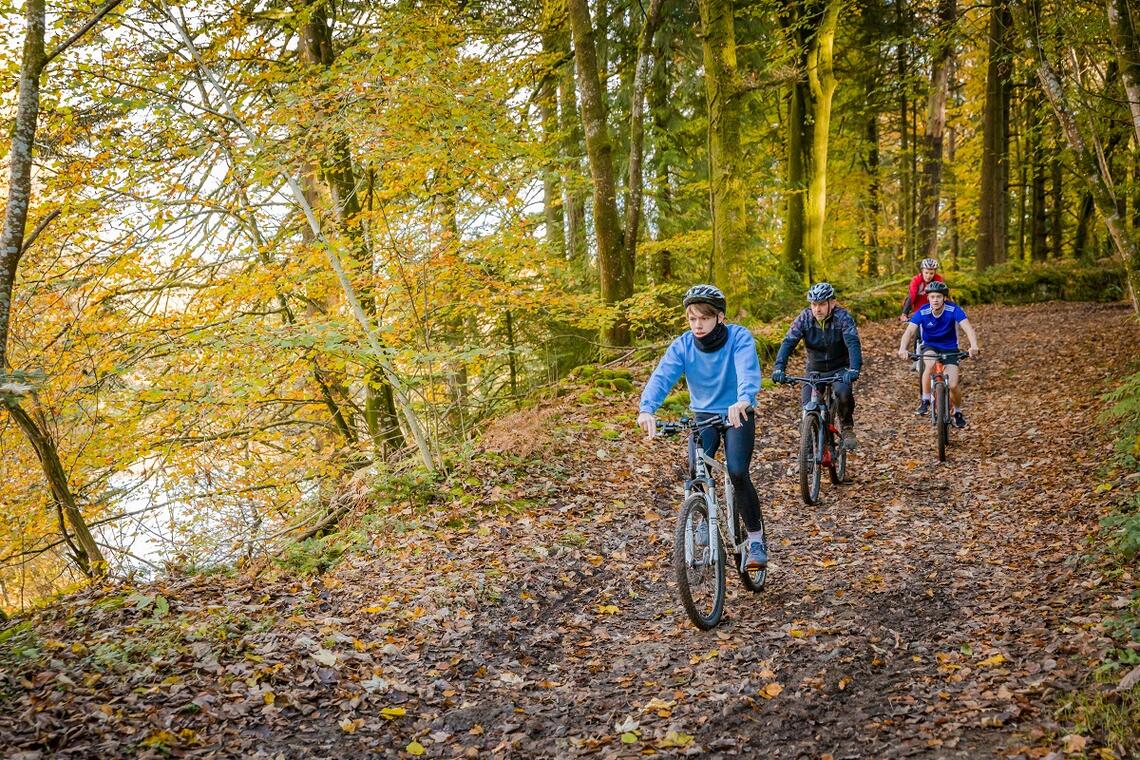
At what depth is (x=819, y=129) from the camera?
62.0 feet

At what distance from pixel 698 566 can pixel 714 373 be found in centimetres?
137

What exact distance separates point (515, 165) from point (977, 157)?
2269 cm

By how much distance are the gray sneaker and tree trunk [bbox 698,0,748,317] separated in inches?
Result: 356

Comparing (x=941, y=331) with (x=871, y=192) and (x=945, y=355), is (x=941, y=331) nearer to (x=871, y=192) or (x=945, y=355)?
(x=945, y=355)

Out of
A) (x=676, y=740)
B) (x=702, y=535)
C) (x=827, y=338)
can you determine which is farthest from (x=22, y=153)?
(x=827, y=338)

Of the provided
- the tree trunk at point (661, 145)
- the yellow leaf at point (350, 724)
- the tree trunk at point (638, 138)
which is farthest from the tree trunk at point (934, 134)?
the yellow leaf at point (350, 724)

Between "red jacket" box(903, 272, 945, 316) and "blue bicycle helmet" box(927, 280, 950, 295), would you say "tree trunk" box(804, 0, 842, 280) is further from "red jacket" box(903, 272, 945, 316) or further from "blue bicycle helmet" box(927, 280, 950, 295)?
"blue bicycle helmet" box(927, 280, 950, 295)

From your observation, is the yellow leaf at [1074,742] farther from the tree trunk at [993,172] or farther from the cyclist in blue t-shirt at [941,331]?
the tree trunk at [993,172]

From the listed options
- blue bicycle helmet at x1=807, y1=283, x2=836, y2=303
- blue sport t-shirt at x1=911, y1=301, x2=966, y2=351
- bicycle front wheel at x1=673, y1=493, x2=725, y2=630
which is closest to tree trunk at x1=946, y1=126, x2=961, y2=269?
blue sport t-shirt at x1=911, y1=301, x2=966, y2=351

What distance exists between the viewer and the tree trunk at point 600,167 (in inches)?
509

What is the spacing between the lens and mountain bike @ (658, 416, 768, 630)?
5059 millimetres

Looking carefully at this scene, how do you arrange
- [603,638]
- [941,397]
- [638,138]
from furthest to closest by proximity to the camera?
1. [638,138]
2. [941,397]
3. [603,638]

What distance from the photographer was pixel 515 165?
10094 mm

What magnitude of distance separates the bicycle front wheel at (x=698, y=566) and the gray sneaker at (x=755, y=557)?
0.33m
